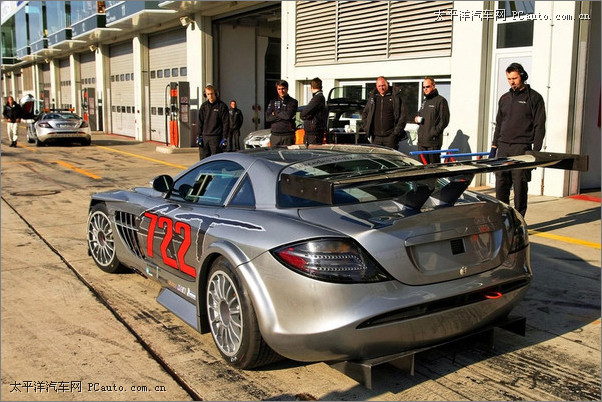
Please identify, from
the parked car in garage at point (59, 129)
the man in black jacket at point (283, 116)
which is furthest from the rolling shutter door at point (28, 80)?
the man in black jacket at point (283, 116)

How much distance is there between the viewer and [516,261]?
12.1ft

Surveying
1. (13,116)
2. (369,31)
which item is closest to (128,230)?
(369,31)

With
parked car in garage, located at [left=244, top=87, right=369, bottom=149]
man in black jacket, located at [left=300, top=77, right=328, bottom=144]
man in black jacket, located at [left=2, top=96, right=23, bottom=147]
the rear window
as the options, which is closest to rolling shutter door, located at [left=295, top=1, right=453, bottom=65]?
parked car in garage, located at [left=244, top=87, right=369, bottom=149]

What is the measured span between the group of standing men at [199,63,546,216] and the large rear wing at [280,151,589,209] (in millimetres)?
2880

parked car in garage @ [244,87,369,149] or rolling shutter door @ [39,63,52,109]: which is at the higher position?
rolling shutter door @ [39,63,52,109]

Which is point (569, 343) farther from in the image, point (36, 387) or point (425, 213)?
point (36, 387)

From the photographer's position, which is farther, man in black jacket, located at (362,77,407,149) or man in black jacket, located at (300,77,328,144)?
man in black jacket, located at (300,77,328,144)

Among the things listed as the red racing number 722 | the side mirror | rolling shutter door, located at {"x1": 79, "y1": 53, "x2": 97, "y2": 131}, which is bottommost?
the red racing number 722

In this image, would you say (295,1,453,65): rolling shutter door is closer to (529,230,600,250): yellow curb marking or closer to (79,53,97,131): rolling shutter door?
(529,230,600,250): yellow curb marking

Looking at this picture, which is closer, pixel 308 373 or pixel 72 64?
pixel 308 373

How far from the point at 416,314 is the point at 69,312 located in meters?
2.91

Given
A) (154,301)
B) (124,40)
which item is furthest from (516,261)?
(124,40)

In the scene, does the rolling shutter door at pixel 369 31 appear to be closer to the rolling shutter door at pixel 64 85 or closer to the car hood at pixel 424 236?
the car hood at pixel 424 236

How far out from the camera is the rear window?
Result: 366 centimetres
